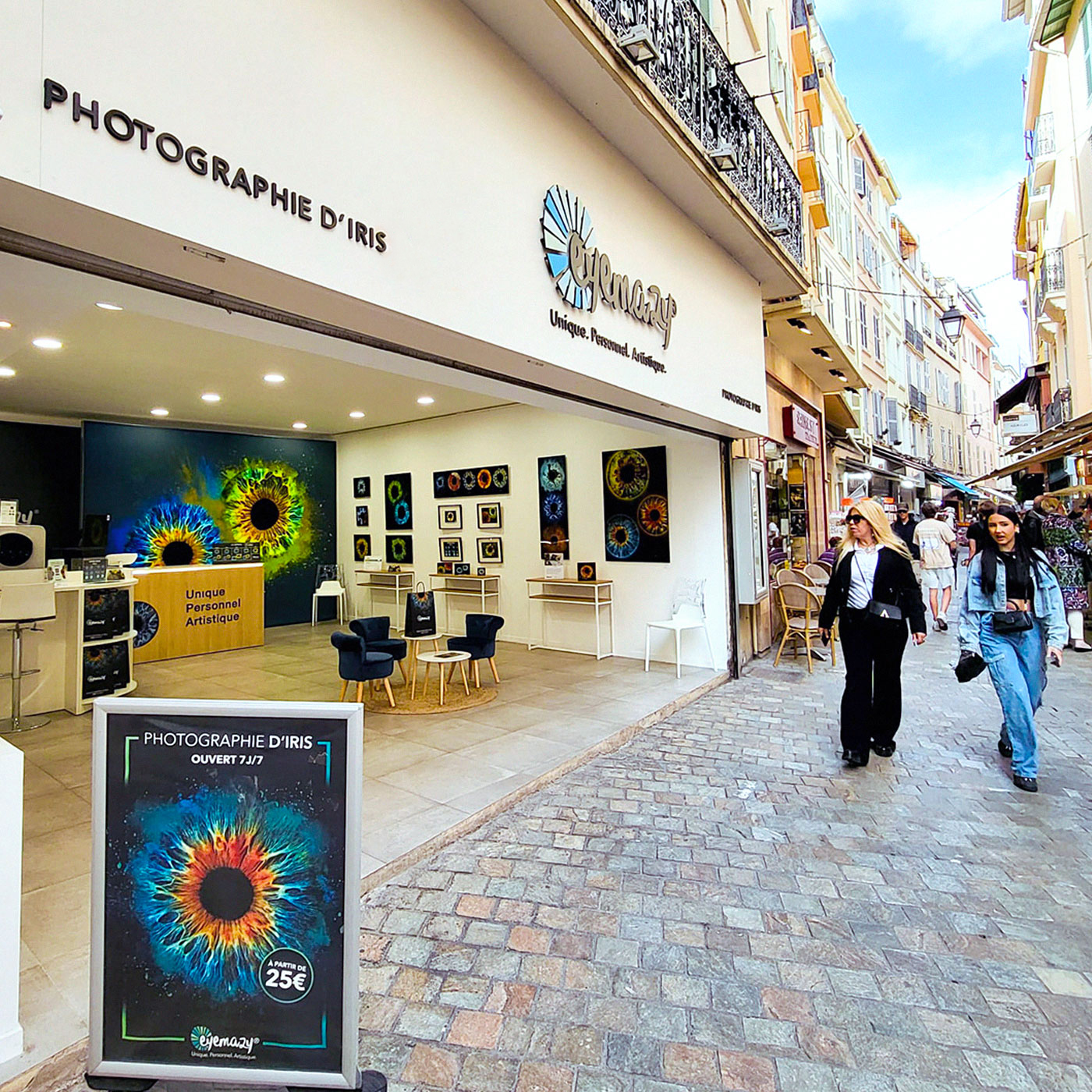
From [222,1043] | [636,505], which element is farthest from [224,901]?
[636,505]

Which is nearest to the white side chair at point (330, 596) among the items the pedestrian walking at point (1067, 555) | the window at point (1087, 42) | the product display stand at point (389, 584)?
the product display stand at point (389, 584)

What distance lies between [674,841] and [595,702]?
8.56 feet

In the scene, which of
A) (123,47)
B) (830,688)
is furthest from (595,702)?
(123,47)

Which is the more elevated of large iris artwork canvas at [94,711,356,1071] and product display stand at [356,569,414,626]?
product display stand at [356,569,414,626]

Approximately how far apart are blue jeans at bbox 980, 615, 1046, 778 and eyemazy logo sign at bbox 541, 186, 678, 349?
324 centimetres

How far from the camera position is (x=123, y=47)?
189 centimetres

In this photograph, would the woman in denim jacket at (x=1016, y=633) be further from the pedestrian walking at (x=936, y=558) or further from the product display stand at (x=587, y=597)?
the pedestrian walking at (x=936, y=558)

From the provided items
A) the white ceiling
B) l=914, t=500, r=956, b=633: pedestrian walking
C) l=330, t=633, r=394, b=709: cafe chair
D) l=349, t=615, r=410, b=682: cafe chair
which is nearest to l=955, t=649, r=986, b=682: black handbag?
the white ceiling

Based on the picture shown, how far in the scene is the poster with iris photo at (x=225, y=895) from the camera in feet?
4.89

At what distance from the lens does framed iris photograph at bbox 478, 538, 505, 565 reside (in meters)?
9.45

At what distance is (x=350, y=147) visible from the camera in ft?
8.49

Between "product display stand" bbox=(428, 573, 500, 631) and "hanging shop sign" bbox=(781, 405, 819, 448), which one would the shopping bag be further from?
"hanging shop sign" bbox=(781, 405, 819, 448)

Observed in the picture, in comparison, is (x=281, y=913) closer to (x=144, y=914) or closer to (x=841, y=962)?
(x=144, y=914)

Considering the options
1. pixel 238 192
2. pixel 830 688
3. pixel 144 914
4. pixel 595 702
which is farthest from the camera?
pixel 830 688
